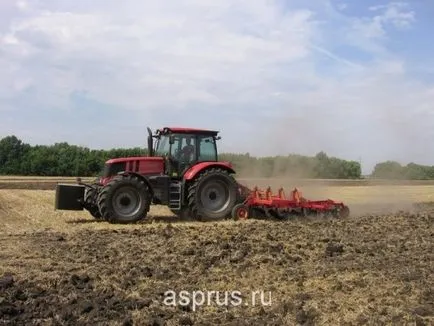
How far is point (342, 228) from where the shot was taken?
15.0 metres

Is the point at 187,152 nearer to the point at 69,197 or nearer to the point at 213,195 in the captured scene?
the point at 213,195

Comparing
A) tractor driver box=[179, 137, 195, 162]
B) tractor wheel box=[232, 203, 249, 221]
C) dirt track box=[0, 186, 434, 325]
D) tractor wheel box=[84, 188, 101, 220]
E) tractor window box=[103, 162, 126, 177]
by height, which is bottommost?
dirt track box=[0, 186, 434, 325]

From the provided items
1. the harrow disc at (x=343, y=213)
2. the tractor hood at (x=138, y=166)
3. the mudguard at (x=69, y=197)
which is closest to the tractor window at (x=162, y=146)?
the tractor hood at (x=138, y=166)

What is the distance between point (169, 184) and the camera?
17109 mm

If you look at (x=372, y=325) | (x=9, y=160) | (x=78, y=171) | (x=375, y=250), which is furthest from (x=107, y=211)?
(x=9, y=160)

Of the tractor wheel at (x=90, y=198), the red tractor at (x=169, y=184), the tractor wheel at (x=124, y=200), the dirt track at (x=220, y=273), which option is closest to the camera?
the dirt track at (x=220, y=273)

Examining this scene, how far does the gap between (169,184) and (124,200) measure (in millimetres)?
1374

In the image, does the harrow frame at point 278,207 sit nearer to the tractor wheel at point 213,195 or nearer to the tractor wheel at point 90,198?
the tractor wheel at point 213,195

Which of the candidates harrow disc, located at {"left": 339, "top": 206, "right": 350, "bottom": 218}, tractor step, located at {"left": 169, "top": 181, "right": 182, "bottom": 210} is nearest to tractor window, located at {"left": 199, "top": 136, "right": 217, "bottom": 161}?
tractor step, located at {"left": 169, "top": 181, "right": 182, "bottom": 210}

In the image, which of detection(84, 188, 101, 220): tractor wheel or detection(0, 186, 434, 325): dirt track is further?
detection(84, 188, 101, 220): tractor wheel

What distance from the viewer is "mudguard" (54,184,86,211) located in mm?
16844

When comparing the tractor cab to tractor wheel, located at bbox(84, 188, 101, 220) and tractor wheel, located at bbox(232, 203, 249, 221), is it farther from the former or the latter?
tractor wheel, located at bbox(84, 188, 101, 220)

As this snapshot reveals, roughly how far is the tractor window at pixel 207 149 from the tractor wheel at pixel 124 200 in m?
1.98

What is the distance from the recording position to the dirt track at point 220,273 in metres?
6.99
